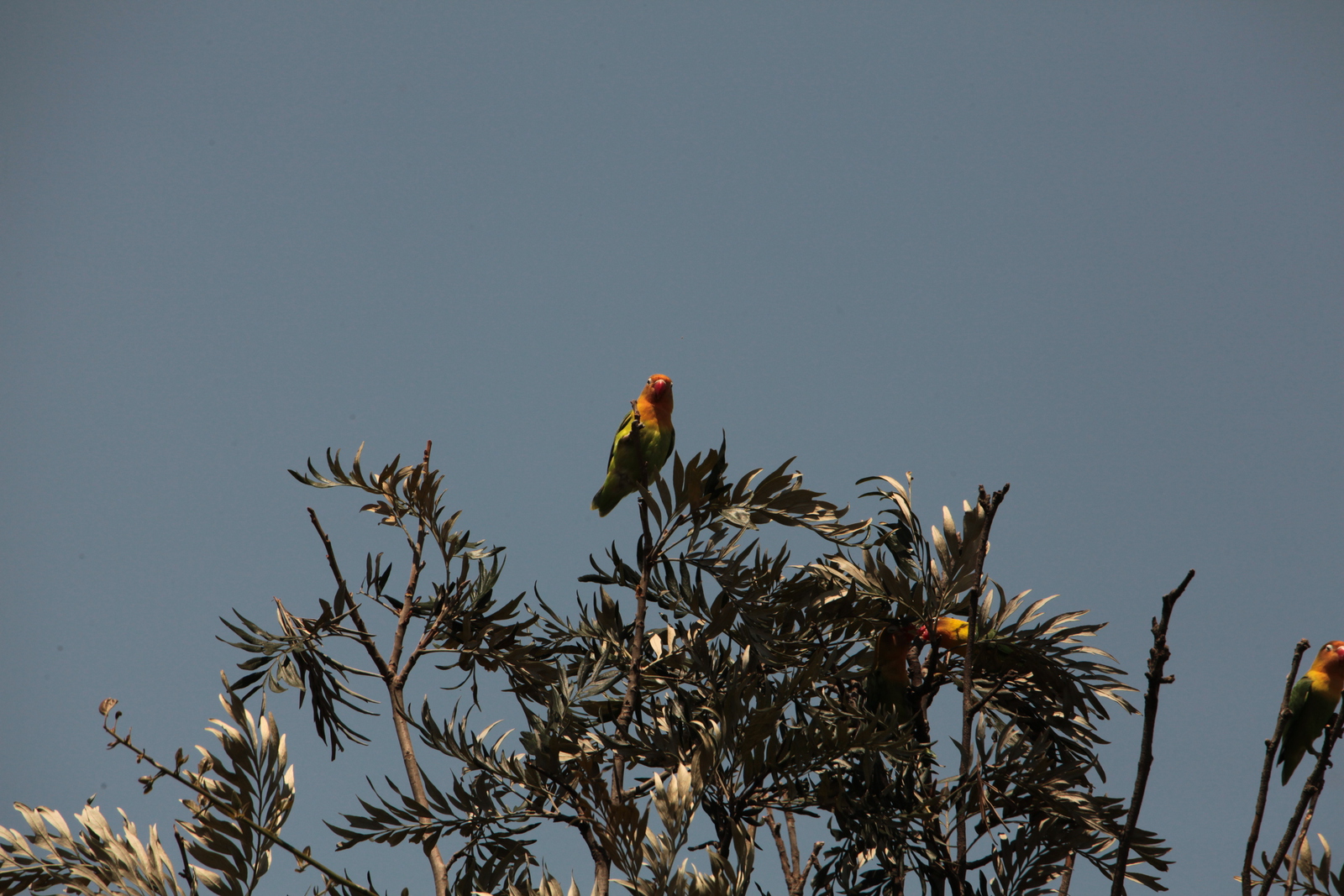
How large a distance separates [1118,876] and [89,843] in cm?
301

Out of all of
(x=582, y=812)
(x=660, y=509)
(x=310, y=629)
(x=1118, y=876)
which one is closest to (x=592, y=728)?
(x=582, y=812)

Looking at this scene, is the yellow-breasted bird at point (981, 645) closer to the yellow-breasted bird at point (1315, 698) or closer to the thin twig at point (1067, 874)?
the thin twig at point (1067, 874)

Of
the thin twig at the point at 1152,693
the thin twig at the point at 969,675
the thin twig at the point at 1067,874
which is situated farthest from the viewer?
the thin twig at the point at 1067,874

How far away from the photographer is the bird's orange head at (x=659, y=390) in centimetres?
551

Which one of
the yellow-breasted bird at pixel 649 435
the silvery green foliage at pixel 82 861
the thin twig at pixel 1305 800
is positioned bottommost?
the silvery green foliage at pixel 82 861

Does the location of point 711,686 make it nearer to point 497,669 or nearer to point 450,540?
point 497,669

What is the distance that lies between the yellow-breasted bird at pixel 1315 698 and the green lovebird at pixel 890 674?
2.27 m

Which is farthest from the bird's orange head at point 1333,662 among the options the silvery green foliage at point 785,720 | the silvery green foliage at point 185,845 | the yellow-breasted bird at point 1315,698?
the silvery green foliage at point 185,845

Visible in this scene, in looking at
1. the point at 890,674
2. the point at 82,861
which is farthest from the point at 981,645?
the point at 82,861

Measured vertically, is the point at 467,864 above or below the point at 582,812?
below

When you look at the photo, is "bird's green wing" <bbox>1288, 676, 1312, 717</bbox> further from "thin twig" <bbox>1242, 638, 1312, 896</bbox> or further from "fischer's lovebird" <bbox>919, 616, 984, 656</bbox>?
"thin twig" <bbox>1242, 638, 1312, 896</bbox>

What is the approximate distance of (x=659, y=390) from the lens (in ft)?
18.1

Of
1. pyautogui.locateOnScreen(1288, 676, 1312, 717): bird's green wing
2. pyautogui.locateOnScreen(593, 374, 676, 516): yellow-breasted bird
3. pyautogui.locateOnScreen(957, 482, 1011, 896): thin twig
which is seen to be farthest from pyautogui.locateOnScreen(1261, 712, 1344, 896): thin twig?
pyautogui.locateOnScreen(593, 374, 676, 516): yellow-breasted bird

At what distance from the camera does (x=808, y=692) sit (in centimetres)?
343
